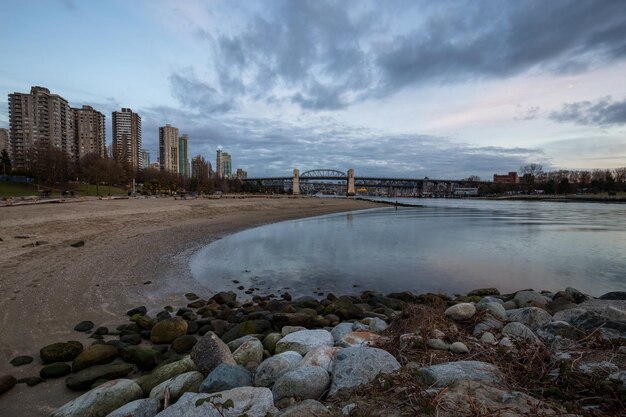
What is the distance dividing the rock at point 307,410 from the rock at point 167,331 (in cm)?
471

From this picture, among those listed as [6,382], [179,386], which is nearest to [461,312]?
[179,386]

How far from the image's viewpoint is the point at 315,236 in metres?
26.6

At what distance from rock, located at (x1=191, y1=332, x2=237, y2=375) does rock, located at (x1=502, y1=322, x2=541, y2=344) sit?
391cm

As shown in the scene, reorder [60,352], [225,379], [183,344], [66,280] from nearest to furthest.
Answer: [225,379] < [60,352] < [183,344] < [66,280]

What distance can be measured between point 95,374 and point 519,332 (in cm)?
643

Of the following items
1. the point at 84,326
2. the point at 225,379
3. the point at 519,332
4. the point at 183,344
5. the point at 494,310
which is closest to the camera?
the point at 225,379

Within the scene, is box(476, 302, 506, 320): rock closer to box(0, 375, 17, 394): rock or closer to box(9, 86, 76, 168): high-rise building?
box(0, 375, 17, 394): rock

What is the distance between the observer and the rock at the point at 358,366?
11.8ft

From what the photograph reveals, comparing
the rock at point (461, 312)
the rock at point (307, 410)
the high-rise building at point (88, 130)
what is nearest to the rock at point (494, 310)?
the rock at point (461, 312)

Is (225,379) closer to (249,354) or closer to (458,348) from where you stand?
(249,354)

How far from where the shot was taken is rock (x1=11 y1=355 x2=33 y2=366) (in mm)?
5684

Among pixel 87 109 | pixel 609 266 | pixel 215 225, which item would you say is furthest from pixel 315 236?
pixel 87 109

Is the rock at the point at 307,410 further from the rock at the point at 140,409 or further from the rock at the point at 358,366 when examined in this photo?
the rock at the point at 140,409

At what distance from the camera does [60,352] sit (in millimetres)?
5898
